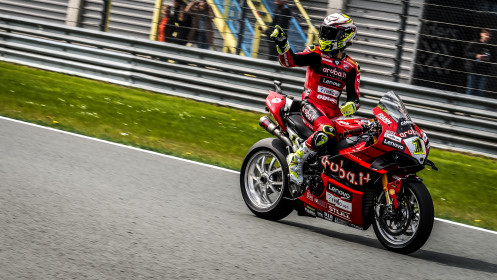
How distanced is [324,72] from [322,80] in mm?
82

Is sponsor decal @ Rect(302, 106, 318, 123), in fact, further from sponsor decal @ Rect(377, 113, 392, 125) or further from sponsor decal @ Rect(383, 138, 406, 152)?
sponsor decal @ Rect(383, 138, 406, 152)

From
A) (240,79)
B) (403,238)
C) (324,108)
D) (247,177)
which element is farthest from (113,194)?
(240,79)

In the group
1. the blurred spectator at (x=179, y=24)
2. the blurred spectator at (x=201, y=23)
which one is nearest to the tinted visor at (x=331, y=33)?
the blurred spectator at (x=201, y=23)

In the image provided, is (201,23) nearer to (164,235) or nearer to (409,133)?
(409,133)

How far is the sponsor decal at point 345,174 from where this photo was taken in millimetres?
6703

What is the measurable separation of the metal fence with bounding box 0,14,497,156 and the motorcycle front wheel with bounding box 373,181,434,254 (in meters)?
6.69

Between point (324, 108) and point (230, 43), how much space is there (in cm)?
788

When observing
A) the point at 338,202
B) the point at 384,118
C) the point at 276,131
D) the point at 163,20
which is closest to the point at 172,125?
the point at 163,20

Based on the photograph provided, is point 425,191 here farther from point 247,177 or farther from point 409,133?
point 247,177

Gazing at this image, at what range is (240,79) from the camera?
579 inches

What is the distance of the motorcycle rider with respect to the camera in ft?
23.8

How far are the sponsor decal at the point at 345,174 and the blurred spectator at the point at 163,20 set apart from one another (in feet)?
31.1

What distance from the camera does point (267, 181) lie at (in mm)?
7676

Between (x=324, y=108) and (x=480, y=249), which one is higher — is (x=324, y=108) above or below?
above
